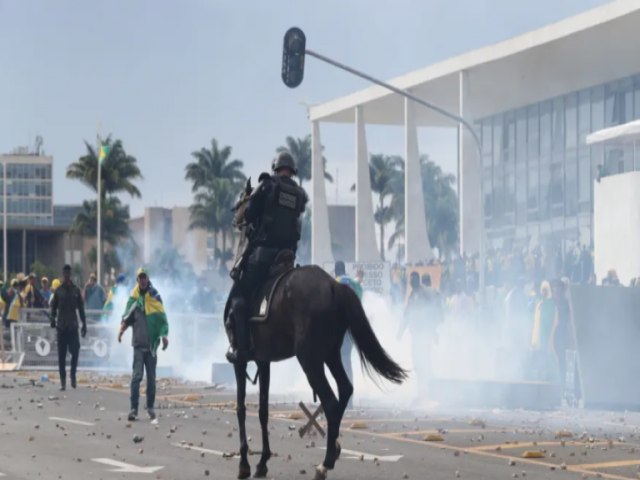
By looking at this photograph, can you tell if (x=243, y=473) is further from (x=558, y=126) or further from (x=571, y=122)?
(x=558, y=126)

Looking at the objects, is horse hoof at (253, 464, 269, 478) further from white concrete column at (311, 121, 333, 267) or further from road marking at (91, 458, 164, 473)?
white concrete column at (311, 121, 333, 267)

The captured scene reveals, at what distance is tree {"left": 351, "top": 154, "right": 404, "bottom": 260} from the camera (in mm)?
116625

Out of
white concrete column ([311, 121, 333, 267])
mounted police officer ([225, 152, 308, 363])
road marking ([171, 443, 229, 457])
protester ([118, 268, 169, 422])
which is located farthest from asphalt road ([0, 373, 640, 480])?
white concrete column ([311, 121, 333, 267])

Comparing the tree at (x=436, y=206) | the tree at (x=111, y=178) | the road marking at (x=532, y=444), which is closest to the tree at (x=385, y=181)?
the tree at (x=436, y=206)

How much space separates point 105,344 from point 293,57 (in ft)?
29.3

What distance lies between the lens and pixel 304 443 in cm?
1530

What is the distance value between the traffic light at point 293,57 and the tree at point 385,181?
291 feet

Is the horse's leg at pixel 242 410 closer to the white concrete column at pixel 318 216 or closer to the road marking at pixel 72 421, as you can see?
the road marking at pixel 72 421

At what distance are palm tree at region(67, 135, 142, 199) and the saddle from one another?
315 ft

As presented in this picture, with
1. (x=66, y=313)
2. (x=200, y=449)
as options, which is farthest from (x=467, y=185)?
(x=200, y=449)

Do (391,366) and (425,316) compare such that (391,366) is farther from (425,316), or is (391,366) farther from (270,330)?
(425,316)

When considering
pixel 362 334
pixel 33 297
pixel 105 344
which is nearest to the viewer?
pixel 362 334

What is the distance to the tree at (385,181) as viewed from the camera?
11662 cm

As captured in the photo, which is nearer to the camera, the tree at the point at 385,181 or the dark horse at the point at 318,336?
the dark horse at the point at 318,336
